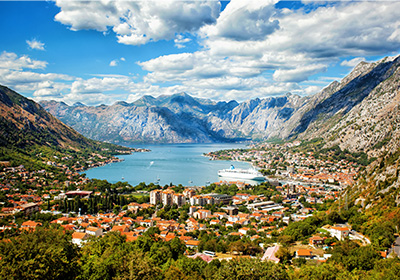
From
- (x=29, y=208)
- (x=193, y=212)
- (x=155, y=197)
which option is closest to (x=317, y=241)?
(x=193, y=212)

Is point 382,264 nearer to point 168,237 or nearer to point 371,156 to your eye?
point 168,237

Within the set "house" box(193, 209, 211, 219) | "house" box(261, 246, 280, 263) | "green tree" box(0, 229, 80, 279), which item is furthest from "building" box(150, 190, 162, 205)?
"green tree" box(0, 229, 80, 279)

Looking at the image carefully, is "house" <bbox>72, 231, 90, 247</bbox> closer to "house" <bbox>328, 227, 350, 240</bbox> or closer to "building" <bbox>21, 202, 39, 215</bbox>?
"building" <bbox>21, 202, 39, 215</bbox>

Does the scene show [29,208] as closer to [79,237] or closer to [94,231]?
[94,231]

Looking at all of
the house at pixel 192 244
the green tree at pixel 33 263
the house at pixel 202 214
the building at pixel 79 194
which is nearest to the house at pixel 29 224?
the house at pixel 192 244

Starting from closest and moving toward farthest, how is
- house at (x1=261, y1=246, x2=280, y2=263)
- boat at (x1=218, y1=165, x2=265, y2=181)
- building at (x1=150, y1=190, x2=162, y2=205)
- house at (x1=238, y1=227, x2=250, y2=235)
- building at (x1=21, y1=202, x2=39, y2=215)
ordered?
house at (x1=261, y1=246, x2=280, y2=263) → house at (x1=238, y1=227, x2=250, y2=235) → building at (x1=21, y1=202, x2=39, y2=215) → building at (x1=150, y1=190, x2=162, y2=205) → boat at (x1=218, y1=165, x2=265, y2=181)

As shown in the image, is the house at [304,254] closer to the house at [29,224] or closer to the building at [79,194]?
the house at [29,224]
